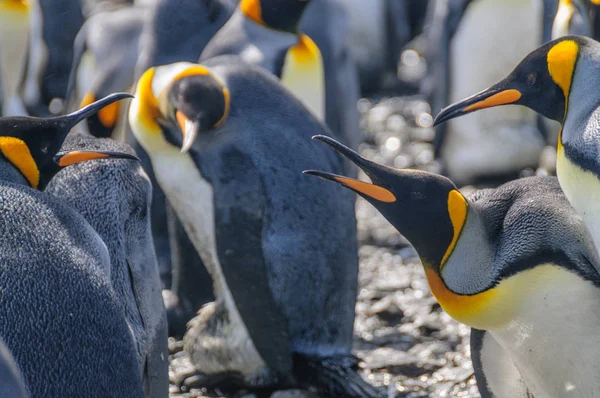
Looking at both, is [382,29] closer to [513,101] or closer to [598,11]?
[598,11]

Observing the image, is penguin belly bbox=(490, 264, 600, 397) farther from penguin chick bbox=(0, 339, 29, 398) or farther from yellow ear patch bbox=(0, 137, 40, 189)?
penguin chick bbox=(0, 339, 29, 398)

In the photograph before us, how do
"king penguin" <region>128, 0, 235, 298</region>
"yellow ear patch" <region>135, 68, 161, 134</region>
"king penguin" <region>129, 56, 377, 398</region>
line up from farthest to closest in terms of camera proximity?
1. "king penguin" <region>128, 0, 235, 298</region>
2. "yellow ear patch" <region>135, 68, 161, 134</region>
3. "king penguin" <region>129, 56, 377, 398</region>

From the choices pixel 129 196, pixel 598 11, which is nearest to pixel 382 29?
pixel 598 11

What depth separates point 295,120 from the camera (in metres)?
4.37

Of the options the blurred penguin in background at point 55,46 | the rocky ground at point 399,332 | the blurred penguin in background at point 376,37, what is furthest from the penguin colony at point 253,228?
the blurred penguin in background at point 376,37

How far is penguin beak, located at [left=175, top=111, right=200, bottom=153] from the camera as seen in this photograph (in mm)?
4039

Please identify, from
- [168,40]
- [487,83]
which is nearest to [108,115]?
[168,40]

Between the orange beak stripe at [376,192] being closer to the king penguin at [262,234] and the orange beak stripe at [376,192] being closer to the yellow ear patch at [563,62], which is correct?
the yellow ear patch at [563,62]

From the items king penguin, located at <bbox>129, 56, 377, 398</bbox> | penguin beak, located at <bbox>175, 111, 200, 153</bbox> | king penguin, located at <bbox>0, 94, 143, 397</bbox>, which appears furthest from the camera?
king penguin, located at <bbox>129, 56, 377, 398</bbox>

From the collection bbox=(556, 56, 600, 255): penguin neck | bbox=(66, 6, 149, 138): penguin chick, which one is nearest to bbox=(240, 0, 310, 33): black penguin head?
bbox=(66, 6, 149, 138): penguin chick

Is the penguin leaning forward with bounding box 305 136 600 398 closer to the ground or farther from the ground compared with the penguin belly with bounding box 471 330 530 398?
farther from the ground

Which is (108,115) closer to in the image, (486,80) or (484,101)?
(484,101)

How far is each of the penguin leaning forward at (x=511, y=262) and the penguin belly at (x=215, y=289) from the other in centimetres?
110

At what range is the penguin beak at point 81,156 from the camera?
133 inches
